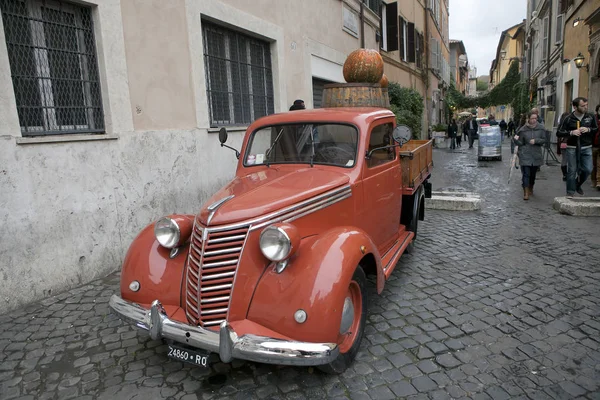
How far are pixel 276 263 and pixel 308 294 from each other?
28 cm

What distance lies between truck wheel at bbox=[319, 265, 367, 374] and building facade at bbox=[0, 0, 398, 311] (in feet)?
9.92

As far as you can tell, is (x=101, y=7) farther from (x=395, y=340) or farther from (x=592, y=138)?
(x=592, y=138)

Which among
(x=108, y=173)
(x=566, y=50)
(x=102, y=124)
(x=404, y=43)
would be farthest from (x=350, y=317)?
(x=404, y=43)

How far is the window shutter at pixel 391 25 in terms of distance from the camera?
14.0m

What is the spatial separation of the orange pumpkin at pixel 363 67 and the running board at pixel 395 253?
3321mm

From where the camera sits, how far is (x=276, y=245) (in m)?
2.34

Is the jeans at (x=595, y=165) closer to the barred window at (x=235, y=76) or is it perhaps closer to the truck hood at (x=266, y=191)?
the barred window at (x=235, y=76)

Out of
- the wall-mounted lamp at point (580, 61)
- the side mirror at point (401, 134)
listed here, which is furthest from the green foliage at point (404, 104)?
the side mirror at point (401, 134)

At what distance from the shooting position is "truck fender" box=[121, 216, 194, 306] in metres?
2.64

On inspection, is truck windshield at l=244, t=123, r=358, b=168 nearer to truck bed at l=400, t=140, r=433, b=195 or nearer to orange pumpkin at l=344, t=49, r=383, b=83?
truck bed at l=400, t=140, r=433, b=195

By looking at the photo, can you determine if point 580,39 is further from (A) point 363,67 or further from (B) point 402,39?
(A) point 363,67

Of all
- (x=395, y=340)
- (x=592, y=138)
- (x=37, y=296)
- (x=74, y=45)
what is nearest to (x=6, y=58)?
(x=74, y=45)

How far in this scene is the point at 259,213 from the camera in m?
2.50

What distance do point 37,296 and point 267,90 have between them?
523 centimetres
